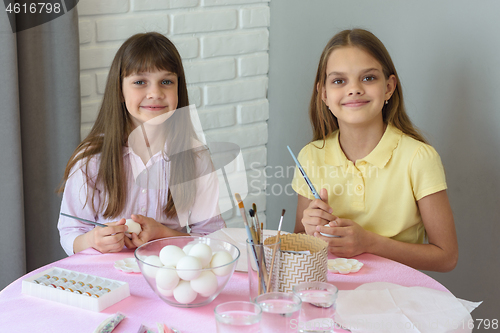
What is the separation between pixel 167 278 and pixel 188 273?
3cm

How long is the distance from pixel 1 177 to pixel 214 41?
0.87m

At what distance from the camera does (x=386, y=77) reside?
4.17 feet

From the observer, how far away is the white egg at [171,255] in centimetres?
72

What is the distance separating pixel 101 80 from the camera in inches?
60.7

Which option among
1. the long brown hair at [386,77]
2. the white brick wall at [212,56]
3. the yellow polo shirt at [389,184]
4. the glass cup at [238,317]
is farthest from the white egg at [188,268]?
the white brick wall at [212,56]

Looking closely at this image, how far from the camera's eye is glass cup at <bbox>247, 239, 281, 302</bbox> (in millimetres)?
685

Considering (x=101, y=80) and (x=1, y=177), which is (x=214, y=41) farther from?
(x=1, y=177)

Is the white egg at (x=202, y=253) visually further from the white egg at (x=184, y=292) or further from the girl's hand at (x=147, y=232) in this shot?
the girl's hand at (x=147, y=232)

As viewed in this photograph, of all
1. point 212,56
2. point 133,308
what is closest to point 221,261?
point 133,308

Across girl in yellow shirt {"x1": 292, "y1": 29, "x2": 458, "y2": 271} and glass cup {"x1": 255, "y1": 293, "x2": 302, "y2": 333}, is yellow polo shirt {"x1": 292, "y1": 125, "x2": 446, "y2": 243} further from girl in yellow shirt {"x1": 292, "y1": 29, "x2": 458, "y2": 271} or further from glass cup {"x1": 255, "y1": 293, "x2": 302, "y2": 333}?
glass cup {"x1": 255, "y1": 293, "x2": 302, "y2": 333}

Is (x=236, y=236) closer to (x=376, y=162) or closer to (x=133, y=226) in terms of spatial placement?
(x=133, y=226)

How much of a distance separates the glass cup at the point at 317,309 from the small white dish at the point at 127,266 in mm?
359

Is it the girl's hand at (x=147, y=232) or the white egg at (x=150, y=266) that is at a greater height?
A: the white egg at (x=150, y=266)

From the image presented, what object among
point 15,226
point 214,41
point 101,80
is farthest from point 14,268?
point 214,41
